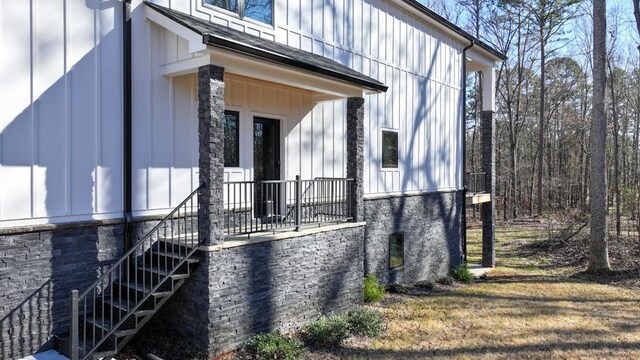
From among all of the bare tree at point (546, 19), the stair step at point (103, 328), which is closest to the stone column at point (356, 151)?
the stair step at point (103, 328)

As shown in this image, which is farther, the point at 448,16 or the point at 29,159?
the point at 448,16

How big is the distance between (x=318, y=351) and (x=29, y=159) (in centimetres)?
470

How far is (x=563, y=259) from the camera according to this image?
15.8 m

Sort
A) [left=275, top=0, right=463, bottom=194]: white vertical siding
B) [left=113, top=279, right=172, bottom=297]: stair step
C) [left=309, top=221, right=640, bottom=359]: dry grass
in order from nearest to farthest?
[left=113, top=279, right=172, bottom=297]: stair step < [left=309, top=221, right=640, bottom=359]: dry grass < [left=275, top=0, right=463, bottom=194]: white vertical siding

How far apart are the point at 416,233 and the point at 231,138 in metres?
6.51

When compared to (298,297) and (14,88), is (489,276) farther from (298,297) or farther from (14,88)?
(14,88)

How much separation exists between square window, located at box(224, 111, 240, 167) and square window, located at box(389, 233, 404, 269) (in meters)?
5.08

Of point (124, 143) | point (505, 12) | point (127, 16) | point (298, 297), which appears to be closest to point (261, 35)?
point (127, 16)

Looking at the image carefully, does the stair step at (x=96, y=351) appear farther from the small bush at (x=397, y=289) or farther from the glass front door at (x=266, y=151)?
the small bush at (x=397, y=289)

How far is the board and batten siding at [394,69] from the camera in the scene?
904cm

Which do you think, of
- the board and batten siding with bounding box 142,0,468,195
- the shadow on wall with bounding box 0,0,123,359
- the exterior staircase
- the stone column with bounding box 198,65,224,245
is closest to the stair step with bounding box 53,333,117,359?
the exterior staircase

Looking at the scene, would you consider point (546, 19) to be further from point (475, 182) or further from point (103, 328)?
point (103, 328)

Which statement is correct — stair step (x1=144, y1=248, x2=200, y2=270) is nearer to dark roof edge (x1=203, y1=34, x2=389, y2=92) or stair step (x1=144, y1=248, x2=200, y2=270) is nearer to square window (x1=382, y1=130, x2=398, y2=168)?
dark roof edge (x1=203, y1=34, x2=389, y2=92)

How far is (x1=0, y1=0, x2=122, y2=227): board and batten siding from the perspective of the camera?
5.14m
